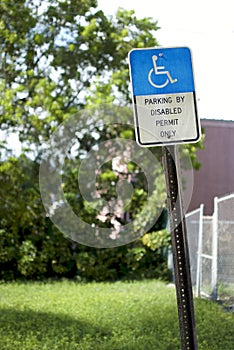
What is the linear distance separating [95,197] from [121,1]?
2.35 metres

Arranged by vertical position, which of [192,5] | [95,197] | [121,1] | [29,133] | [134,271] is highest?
[121,1]

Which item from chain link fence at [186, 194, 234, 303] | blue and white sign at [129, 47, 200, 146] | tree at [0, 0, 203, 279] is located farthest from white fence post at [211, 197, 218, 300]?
blue and white sign at [129, 47, 200, 146]

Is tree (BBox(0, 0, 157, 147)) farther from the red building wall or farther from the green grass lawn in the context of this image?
the green grass lawn

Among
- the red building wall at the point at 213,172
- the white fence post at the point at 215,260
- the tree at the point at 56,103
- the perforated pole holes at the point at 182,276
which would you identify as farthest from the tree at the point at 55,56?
the perforated pole holes at the point at 182,276

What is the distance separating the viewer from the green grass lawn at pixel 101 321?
4.35 metres

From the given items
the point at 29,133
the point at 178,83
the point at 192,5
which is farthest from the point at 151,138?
the point at 29,133

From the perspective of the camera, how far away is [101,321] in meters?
5.06

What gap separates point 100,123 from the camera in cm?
733

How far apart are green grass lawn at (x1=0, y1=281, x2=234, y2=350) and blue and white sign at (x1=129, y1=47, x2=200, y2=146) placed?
287 centimetres

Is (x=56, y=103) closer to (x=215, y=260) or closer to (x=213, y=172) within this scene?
(x=213, y=172)

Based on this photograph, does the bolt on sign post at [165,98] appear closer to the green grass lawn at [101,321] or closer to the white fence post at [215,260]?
the green grass lawn at [101,321]

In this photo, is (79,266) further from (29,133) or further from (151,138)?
(151,138)

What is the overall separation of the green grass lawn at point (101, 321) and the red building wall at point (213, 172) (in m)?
2.73

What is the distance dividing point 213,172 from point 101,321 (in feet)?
15.9
